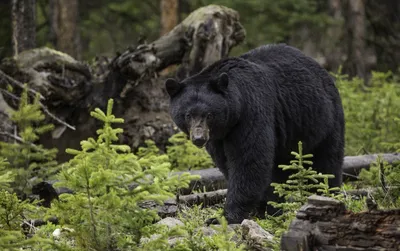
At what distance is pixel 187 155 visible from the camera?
9055 millimetres

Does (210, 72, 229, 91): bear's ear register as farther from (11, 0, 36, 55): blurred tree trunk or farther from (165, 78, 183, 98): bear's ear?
(11, 0, 36, 55): blurred tree trunk

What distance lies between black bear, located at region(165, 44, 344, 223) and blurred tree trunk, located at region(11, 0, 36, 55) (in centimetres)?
409

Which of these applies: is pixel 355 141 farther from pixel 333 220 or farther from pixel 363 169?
pixel 333 220

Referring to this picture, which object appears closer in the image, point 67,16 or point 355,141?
point 355,141

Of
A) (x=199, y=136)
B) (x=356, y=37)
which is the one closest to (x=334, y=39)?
(x=356, y=37)

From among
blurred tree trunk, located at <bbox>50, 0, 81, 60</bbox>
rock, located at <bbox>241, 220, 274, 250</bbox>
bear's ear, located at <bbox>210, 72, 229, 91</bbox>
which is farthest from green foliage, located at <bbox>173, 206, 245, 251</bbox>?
blurred tree trunk, located at <bbox>50, 0, 81, 60</bbox>

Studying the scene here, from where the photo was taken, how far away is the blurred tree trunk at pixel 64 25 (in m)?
15.1

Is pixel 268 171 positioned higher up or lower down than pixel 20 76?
lower down

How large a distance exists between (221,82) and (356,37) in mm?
12960

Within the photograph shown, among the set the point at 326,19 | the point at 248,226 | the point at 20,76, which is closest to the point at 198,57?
the point at 20,76

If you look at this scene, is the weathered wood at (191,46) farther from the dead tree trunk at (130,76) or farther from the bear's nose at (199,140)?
the bear's nose at (199,140)

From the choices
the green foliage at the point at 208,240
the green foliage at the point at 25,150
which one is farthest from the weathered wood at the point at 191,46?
the green foliage at the point at 208,240

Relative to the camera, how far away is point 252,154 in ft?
20.7

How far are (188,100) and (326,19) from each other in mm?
12906
